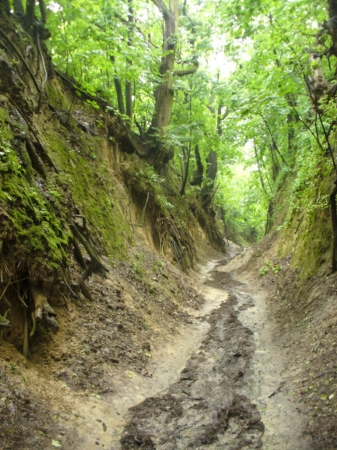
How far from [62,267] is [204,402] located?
333 centimetres

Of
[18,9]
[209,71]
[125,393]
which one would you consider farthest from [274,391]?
[209,71]

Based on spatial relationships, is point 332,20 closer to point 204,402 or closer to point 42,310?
point 204,402

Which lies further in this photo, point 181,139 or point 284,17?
point 181,139

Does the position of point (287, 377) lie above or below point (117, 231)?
below

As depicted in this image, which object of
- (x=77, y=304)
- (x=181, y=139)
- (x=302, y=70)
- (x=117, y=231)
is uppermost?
(x=181, y=139)

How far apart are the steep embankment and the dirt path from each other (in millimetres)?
351

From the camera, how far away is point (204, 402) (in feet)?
18.1

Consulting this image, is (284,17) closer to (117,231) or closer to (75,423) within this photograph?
(117,231)

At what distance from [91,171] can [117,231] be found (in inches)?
86.8

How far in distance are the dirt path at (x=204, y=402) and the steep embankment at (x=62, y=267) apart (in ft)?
1.15

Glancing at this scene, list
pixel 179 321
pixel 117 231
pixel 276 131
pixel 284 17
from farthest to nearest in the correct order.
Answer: pixel 276 131 < pixel 117 231 < pixel 179 321 < pixel 284 17

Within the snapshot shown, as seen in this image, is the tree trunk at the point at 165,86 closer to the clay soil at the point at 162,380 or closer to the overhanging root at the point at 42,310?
the clay soil at the point at 162,380

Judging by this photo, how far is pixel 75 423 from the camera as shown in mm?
4328

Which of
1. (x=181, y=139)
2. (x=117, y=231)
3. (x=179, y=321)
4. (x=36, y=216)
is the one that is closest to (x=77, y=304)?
(x=36, y=216)
